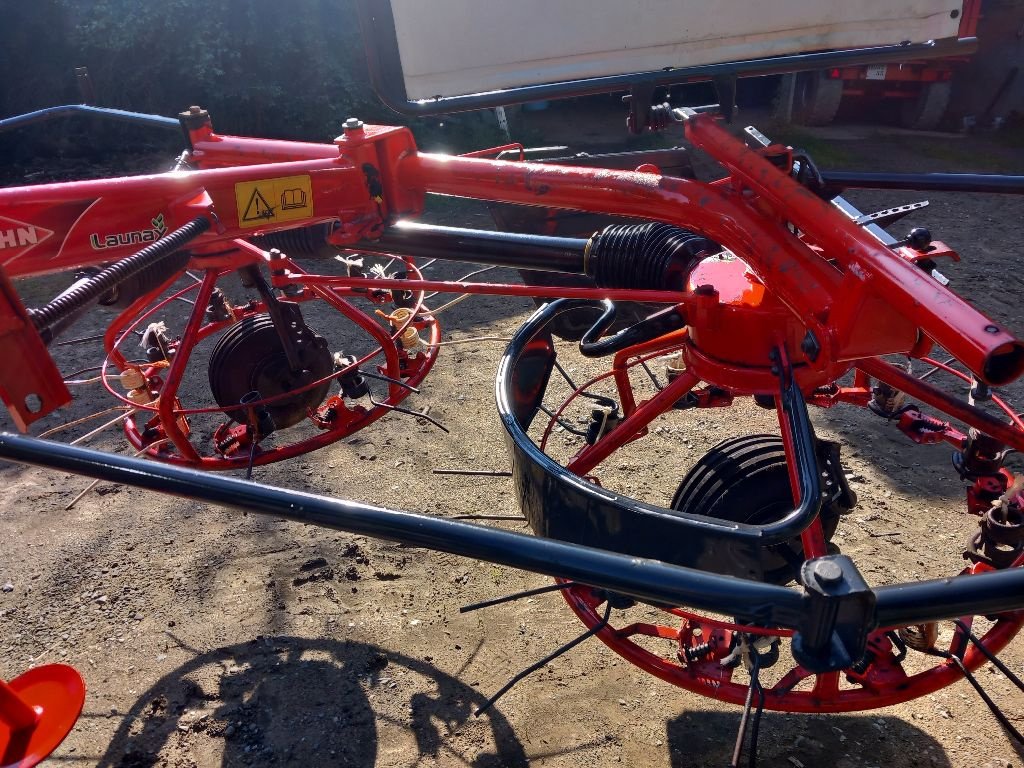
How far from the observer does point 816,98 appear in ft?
29.5

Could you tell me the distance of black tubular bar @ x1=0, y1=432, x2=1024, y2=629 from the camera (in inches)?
41.9

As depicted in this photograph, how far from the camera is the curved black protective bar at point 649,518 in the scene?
68.8 inches

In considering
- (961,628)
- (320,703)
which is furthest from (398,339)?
(961,628)

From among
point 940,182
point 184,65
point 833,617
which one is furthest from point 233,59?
point 833,617

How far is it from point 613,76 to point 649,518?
1.28m

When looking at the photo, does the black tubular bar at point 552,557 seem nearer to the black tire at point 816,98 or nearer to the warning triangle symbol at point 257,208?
the warning triangle symbol at point 257,208

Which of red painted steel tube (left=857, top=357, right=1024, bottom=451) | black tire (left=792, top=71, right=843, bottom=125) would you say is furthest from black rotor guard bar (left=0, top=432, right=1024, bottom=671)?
black tire (left=792, top=71, right=843, bottom=125)

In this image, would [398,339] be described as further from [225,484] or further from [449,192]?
[225,484]

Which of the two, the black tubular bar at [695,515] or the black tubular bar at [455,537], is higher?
the black tubular bar at [455,537]

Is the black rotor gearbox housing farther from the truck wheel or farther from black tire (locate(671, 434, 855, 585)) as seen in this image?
the truck wheel

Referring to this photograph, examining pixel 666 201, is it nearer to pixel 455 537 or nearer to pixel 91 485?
pixel 455 537

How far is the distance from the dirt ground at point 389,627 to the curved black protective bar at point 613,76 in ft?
5.92

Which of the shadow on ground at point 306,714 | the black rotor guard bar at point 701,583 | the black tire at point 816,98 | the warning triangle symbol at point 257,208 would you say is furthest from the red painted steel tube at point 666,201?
the black tire at point 816,98

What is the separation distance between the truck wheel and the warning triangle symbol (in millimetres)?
8851
